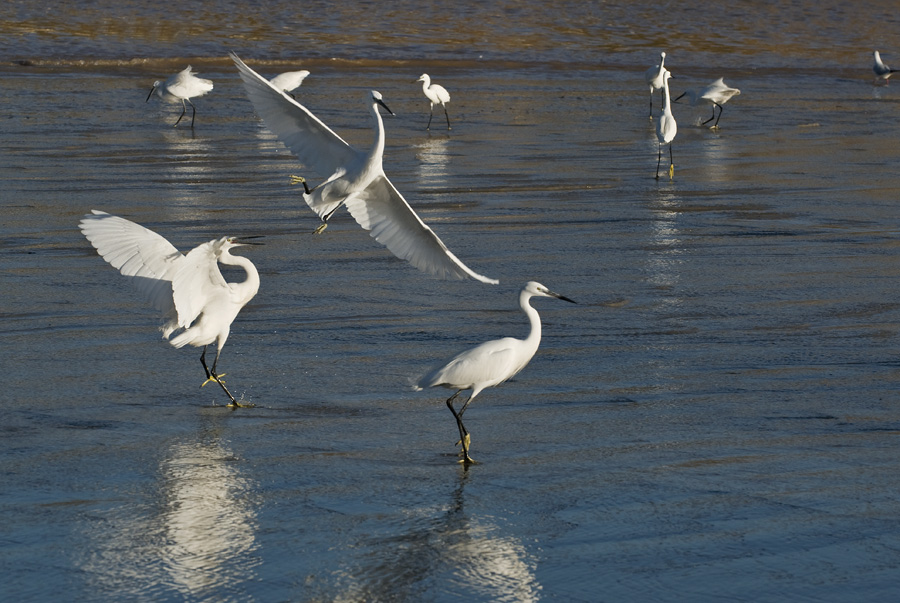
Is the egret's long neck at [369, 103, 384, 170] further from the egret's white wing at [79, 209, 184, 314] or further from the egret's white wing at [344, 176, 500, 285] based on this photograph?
the egret's white wing at [79, 209, 184, 314]

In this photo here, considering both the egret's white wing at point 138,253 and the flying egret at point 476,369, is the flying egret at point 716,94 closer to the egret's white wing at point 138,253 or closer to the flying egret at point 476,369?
the egret's white wing at point 138,253

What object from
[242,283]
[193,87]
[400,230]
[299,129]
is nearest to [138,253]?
[242,283]

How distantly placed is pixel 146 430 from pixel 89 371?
45.1 inches

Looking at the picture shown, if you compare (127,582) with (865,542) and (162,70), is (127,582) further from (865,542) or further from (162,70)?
(162,70)

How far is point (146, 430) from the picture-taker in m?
6.86

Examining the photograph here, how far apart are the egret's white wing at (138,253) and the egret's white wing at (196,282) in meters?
0.08

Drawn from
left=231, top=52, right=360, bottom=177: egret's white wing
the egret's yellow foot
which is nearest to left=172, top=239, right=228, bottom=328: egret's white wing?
the egret's yellow foot

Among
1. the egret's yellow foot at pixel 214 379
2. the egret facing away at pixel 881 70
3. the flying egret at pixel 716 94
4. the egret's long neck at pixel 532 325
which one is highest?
the egret's long neck at pixel 532 325

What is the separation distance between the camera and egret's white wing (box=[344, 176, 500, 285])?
8422mm

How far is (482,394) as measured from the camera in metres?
7.67

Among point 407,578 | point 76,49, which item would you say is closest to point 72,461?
point 407,578

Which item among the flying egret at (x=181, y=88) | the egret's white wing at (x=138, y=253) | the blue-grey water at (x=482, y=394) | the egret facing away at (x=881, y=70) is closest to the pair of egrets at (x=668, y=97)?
the blue-grey water at (x=482, y=394)

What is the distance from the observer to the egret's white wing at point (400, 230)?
8.42m

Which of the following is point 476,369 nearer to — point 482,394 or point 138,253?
point 482,394
